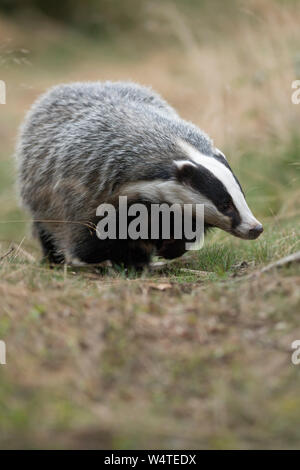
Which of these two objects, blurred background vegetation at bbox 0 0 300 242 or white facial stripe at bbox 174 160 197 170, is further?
blurred background vegetation at bbox 0 0 300 242

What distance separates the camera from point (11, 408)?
2.39m

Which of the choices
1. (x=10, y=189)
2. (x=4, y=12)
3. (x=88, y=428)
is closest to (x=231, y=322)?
(x=88, y=428)

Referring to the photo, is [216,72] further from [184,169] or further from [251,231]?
[251,231]

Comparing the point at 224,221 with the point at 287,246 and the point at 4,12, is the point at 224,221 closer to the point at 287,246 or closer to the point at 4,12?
the point at 287,246

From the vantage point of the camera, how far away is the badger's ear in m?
3.86

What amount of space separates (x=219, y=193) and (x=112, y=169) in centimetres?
74

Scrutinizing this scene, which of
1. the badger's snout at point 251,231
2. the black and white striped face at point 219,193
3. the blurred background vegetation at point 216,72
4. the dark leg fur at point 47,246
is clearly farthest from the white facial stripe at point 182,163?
the dark leg fur at point 47,246

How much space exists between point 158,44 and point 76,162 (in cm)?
1043

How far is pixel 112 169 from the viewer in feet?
13.8

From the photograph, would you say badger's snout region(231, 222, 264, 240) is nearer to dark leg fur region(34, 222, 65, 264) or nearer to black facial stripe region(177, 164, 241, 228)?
black facial stripe region(177, 164, 241, 228)

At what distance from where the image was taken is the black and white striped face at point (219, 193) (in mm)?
3818

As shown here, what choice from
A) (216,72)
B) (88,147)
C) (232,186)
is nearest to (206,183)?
(232,186)

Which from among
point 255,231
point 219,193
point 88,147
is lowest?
point 255,231

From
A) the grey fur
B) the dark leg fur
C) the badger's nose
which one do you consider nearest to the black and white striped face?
the badger's nose
